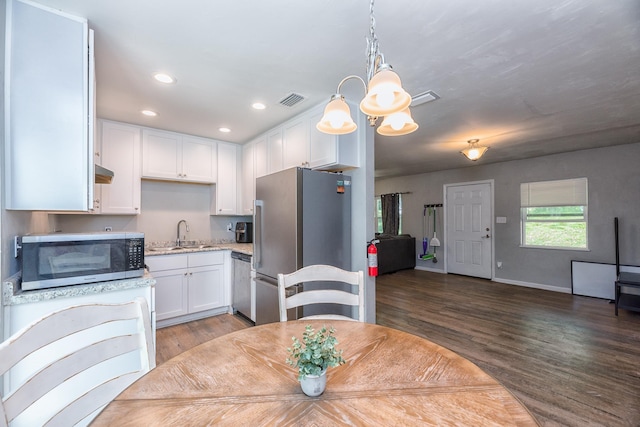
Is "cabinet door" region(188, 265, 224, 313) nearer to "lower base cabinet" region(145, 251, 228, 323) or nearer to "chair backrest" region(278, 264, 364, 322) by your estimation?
"lower base cabinet" region(145, 251, 228, 323)

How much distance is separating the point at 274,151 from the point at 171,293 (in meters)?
2.00

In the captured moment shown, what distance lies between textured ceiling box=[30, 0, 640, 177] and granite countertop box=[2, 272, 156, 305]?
4.89 ft

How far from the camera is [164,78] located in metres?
2.23

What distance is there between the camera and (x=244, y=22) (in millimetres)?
1619

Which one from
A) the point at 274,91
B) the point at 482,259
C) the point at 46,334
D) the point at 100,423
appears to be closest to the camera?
the point at 100,423

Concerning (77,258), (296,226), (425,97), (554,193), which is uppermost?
(425,97)

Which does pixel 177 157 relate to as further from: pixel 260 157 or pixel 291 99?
pixel 291 99

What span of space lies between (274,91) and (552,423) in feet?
10.0

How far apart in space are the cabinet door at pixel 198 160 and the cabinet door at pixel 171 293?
125cm

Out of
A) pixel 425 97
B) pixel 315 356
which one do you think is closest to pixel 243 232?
pixel 425 97

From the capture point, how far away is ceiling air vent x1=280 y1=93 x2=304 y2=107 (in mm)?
2586

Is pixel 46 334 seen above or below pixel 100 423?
above

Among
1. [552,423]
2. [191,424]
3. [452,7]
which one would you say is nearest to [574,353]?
[552,423]

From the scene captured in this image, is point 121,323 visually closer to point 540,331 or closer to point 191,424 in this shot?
point 191,424
